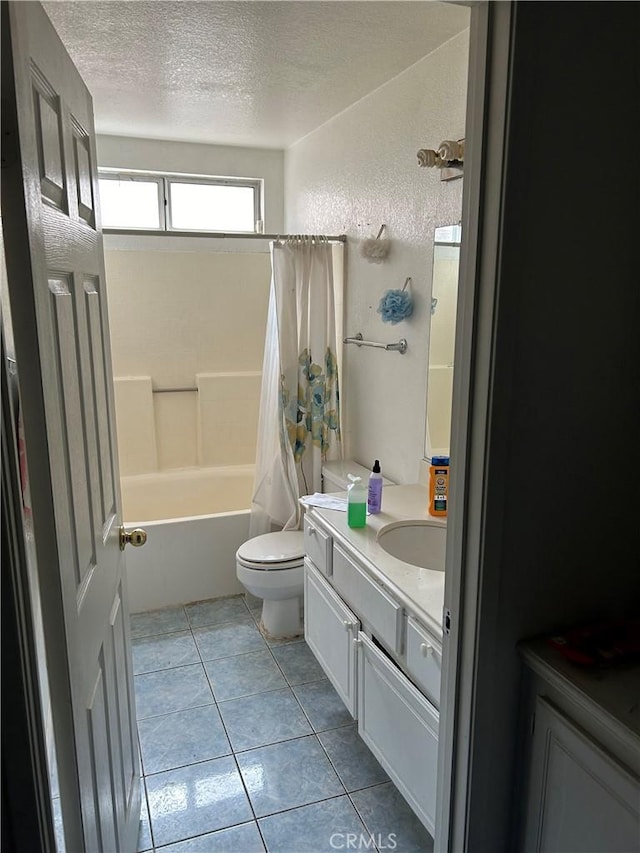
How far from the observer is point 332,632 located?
2.18 m

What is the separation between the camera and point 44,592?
38.8 inches

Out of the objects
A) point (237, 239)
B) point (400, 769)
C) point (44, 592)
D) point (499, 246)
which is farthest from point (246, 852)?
point (237, 239)

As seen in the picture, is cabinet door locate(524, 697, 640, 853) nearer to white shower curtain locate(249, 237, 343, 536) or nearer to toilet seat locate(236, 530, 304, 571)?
toilet seat locate(236, 530, 304, 571)

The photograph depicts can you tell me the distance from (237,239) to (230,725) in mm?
2262

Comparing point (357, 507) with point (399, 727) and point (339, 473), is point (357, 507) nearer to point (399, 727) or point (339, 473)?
point (399, 727)

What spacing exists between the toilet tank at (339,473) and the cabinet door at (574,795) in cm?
157

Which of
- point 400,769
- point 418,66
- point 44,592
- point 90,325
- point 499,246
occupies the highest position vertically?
point 418,66

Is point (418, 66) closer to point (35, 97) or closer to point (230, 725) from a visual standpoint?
point (35, 97)

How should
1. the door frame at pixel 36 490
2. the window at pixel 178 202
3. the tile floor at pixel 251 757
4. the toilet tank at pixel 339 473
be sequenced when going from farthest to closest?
the window at pixel 178 202 → the toilet tank at pixel 339 473 → the tile floor at pixel 251 757 → the door frame at pixel 36 490

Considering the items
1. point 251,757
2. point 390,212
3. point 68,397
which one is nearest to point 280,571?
point 251,757

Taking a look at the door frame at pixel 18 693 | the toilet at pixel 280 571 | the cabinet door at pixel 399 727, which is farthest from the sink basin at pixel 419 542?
the door frame at pixel 18 693

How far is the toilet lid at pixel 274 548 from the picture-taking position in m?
2.74

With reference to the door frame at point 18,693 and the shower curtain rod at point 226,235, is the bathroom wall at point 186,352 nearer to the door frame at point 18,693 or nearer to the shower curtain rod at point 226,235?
the shower curtain rod at point 226,235

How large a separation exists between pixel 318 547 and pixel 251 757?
0.77m
